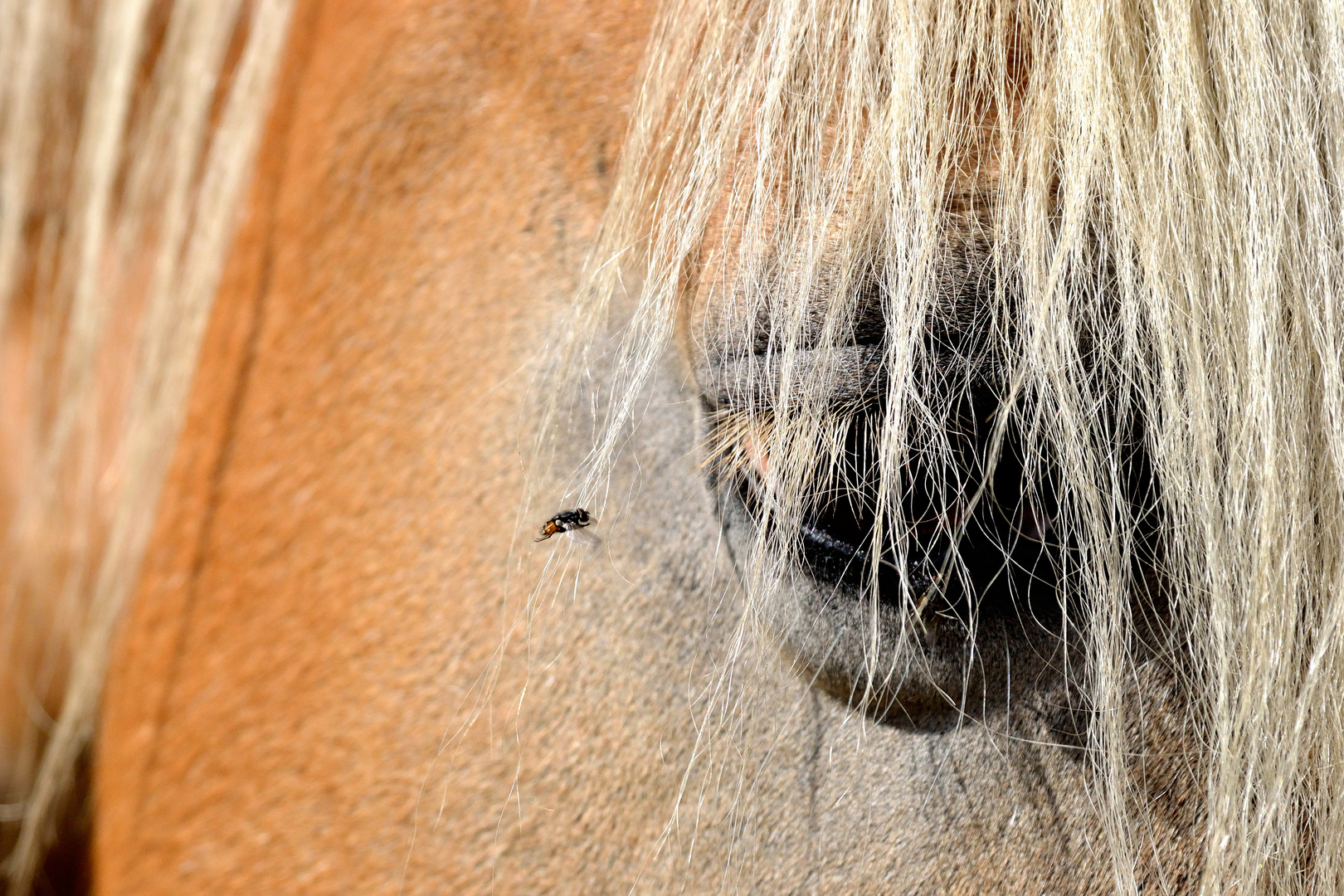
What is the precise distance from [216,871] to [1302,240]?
74cm

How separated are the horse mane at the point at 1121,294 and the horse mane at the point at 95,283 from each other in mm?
462

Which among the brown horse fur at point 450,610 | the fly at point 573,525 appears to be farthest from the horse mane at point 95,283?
the fly at point 573,525

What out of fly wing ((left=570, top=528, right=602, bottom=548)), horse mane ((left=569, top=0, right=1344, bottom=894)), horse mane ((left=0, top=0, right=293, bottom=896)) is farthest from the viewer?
horse mane ((left=0, top=0, right=293, bottom=896))

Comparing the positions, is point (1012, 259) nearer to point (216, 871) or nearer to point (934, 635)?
point (934, 635)

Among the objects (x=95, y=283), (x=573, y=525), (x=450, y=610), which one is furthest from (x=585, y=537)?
(x=95, y=283)

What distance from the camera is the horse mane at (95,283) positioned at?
0.73 m

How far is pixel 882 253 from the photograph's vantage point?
1.42ft

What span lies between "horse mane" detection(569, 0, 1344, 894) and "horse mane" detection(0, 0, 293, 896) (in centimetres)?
46

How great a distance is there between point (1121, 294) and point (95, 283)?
2.56ft

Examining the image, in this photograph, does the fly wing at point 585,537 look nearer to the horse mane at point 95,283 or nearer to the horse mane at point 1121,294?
the horse mane at point 1121,294

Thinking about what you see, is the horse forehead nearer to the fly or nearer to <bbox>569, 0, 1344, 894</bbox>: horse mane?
the fly

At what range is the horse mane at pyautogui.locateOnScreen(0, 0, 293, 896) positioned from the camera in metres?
0.73

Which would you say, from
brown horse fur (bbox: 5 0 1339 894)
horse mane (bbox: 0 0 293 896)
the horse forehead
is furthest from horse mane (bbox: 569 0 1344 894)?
horse mane (bbox: 0 0 293 896)

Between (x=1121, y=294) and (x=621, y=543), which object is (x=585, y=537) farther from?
(x=1121, y=294)
